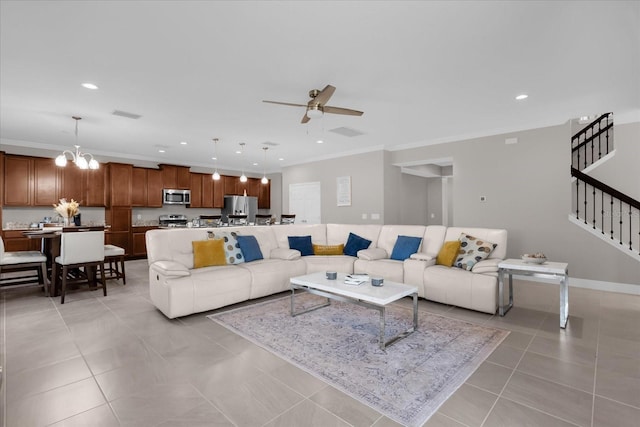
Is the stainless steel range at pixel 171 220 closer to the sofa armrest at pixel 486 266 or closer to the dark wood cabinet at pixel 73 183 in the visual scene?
the dark wood cabinet at pixel 73 183

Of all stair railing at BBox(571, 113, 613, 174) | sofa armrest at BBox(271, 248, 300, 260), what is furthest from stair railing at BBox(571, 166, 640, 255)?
sofa armrest at BBox(271, 248, 300, 260)

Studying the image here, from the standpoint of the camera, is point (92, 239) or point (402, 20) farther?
point (92, 239)

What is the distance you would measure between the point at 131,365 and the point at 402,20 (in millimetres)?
3458

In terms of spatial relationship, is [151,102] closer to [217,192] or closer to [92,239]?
[92,239]

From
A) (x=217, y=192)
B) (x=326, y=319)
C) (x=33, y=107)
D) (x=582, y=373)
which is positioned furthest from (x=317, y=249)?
(x=217, y=192)

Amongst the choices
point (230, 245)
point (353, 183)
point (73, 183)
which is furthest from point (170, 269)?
point (73, 183)

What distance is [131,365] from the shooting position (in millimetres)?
2404

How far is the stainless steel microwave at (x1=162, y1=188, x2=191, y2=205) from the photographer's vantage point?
830 cm

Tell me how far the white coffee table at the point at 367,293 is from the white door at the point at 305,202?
488 cm

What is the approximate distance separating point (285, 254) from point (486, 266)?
278 centimetres

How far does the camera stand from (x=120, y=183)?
24.5 ft

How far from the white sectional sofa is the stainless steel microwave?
4583mm

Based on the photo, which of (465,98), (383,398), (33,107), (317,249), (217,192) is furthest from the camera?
(217,192)

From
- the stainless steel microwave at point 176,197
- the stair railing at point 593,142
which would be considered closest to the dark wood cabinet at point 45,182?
the stainless steel microwave at point 176,197
